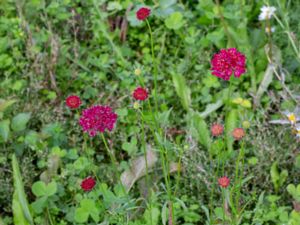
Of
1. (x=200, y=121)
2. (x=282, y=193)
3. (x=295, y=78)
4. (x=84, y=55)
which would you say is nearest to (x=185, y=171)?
(x=200, y=121)

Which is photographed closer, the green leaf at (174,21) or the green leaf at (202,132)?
the green leaf at (202,132)

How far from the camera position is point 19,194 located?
90.5 inches

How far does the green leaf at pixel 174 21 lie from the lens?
325 centimetres

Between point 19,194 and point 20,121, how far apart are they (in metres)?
0.57

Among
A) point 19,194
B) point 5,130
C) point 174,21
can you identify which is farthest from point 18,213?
point 174,21

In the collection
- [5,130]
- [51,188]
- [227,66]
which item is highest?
[227,66]

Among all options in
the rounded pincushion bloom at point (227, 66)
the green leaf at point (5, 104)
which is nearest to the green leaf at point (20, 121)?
the green leaf at point (5, 104)

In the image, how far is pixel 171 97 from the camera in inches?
123

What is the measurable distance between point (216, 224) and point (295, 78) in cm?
110

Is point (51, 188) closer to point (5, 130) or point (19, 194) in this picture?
point (19, 194)

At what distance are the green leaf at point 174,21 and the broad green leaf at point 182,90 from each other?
1.18 feet

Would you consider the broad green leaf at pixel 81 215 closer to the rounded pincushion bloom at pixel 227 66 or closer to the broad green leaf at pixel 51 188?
the broad green leaf at pixel 51 188

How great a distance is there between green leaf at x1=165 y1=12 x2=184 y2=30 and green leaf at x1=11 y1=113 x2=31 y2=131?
960mm

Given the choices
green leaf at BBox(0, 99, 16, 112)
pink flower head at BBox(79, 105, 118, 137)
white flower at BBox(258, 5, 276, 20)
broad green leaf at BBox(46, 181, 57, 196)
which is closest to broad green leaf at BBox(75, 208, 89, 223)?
broad green leaf at BBox(46, 181, 57, 196)
